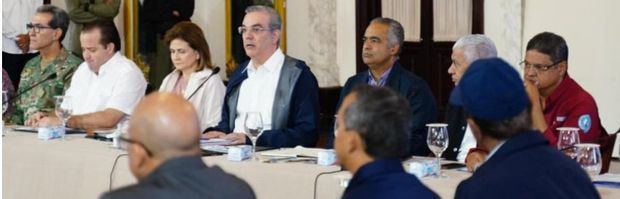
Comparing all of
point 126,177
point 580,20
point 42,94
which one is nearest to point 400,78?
point 126,177

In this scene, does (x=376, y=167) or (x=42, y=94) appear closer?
(x=376, y=167)

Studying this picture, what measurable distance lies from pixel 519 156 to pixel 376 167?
1.05ft

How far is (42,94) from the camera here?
6332 mm

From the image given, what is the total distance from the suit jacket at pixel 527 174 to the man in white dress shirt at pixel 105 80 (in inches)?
136

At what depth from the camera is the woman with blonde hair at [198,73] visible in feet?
19.1

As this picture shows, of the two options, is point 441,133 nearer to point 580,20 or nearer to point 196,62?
point 196,62

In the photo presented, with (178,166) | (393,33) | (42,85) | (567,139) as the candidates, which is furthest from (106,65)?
(178,166)

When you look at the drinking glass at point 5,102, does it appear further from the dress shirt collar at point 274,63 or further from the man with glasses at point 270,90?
the dress shirt collar at point 274,63

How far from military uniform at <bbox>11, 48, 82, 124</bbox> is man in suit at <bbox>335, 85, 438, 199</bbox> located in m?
3.88

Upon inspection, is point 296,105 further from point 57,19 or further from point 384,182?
point 384,182

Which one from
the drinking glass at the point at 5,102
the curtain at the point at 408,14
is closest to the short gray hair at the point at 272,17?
the drinking glass at the point at 5,102

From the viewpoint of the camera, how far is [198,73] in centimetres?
587

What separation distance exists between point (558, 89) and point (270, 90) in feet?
4.54

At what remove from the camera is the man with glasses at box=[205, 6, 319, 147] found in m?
5.33
